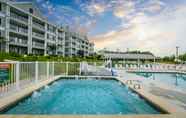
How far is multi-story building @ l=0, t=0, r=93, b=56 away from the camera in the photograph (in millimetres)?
36000

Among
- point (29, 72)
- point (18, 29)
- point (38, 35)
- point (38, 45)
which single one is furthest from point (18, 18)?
point (29, 72)

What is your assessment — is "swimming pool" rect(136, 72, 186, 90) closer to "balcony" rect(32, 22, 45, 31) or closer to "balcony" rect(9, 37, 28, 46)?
"balcony" rect(9, 37, 28, 46)

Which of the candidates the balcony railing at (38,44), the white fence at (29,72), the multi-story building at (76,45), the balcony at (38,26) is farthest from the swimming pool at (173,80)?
the multi-story building at (76,45)

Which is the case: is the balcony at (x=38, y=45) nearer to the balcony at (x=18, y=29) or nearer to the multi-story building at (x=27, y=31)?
the multi-story building at (x=27, y=31)

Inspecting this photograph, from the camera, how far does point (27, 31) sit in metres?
43.8

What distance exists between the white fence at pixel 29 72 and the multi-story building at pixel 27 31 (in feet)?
64.1

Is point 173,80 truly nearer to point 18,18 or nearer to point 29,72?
point 29,72

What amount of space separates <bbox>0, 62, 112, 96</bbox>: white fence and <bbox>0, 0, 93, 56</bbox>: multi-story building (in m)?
19.5

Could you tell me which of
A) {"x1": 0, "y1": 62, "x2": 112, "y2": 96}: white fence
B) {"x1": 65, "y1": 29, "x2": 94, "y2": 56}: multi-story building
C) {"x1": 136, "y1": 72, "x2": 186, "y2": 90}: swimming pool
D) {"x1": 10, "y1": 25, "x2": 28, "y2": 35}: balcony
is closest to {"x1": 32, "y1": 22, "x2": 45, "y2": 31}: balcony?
{"x1": 10, "y1": 25, "x2": 28, "y2": 35}: balcony

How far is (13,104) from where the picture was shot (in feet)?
23.2

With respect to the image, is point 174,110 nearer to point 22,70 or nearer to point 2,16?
point 22,70

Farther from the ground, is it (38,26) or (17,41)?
(38,26)

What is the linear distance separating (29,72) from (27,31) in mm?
34933

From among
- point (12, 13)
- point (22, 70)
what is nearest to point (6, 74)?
point (22, 70)
